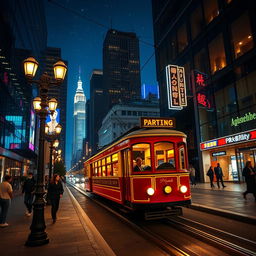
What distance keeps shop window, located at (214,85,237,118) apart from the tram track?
664 inches

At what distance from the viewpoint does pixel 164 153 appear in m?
8.55

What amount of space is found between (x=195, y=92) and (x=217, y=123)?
4682 millimetres

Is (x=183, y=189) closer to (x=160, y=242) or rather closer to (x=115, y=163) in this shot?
(x=160, y=242)

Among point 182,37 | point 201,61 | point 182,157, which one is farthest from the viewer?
point 182,37

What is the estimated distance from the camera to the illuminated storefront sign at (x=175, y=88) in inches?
1019

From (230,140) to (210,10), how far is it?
14.7 metres

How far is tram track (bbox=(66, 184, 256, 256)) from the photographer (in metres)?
5.21

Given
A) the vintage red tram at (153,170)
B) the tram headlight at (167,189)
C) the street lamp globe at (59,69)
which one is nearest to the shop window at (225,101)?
the vintage red tram at (153,170)

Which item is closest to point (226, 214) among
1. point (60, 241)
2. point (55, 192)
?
point (60, 241)

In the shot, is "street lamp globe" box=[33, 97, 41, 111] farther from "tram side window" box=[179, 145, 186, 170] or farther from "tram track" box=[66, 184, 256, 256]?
"tram side window" box=[179, 145, 186, 170]

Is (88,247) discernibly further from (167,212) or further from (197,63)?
(197,63)

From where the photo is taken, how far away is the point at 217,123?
79.5ft

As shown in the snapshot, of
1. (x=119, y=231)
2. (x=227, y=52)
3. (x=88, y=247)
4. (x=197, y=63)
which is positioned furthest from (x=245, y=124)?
(x=88, y=247)

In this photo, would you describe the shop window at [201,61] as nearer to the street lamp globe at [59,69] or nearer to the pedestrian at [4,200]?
the street lamp globe at [59,69]
